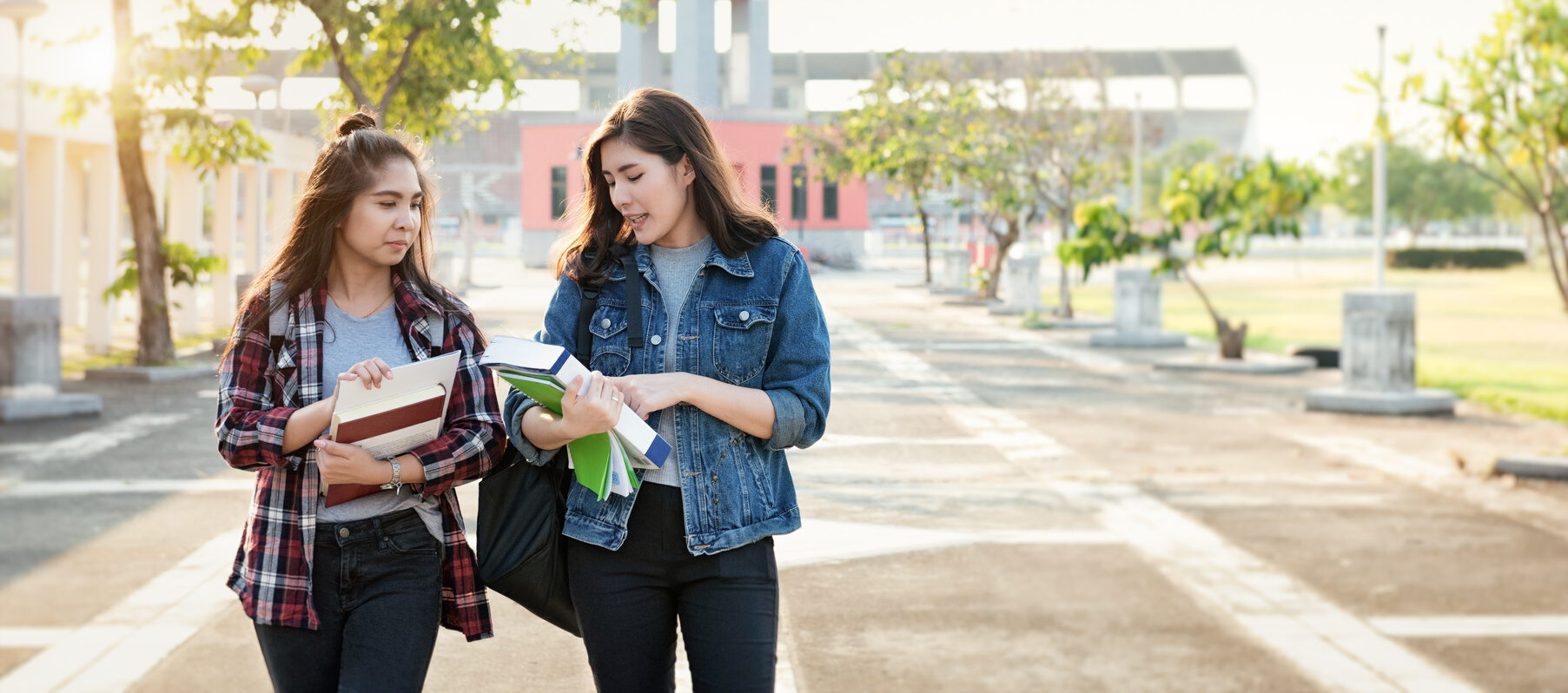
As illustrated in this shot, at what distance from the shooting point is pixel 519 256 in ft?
214

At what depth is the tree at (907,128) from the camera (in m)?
34.0

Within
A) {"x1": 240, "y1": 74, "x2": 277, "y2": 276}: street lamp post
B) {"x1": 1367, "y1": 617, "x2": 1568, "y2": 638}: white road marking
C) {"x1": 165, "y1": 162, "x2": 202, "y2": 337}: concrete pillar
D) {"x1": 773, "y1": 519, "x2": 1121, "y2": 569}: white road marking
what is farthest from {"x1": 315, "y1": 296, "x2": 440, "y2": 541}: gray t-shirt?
{"x1": 165, "y1": 162, "x2": 202, "y2": 337}: concrete pillar

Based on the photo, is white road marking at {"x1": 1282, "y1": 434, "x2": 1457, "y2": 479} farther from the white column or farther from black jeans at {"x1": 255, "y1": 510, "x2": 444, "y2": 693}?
the white column

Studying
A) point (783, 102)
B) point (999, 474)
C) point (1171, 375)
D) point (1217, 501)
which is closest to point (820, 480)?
point (999, 474)

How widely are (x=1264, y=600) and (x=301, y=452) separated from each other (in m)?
4.68

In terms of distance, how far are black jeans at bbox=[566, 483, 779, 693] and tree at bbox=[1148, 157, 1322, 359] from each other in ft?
51.7

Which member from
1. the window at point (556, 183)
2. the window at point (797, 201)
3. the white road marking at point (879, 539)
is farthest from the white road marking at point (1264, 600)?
the window at point (556, 183)

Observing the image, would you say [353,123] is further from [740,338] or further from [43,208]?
[43,208]

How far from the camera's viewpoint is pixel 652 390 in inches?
107

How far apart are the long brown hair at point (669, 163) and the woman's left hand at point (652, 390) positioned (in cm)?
26

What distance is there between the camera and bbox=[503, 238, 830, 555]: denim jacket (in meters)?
2.83

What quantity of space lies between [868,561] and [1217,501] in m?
2.74

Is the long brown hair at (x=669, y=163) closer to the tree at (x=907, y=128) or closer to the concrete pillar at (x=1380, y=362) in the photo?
the concrete pillar at (x=1380, y=362)

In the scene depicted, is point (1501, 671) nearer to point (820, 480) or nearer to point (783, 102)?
point (820, 480)
